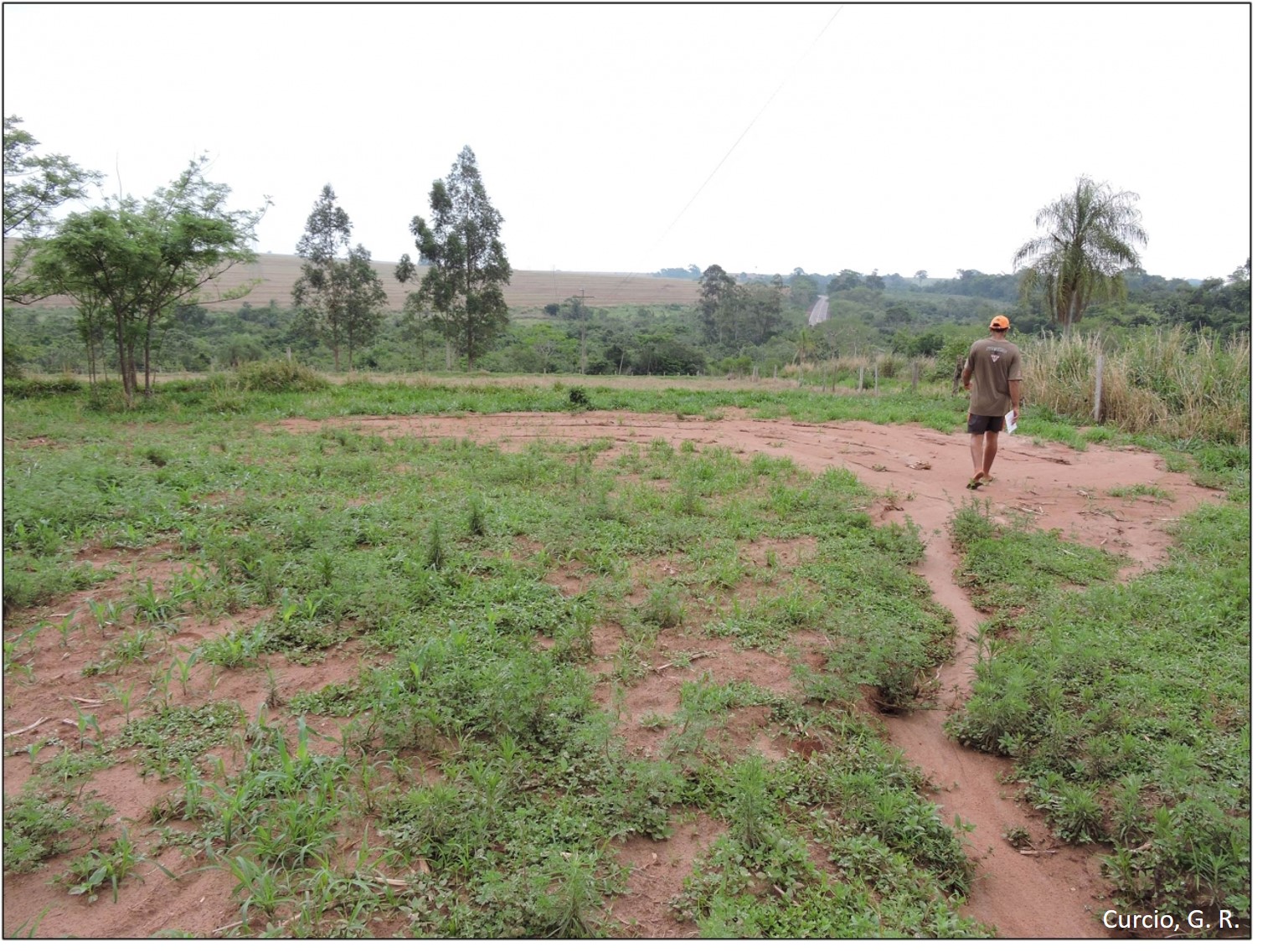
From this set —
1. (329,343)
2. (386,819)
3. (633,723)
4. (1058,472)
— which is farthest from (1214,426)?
(329,343)

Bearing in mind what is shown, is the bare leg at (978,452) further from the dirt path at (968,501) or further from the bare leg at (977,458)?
the dirt path at (968,501)

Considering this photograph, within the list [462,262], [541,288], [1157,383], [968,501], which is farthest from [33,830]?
[541,288]

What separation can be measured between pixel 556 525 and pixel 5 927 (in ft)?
12.3

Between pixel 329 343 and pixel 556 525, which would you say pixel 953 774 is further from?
pixel 329 343

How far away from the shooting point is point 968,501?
6527mm

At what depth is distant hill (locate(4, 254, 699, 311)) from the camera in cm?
4897

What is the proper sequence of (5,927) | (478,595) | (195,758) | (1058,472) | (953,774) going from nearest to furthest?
(5,927)
(195,758)
(953,774)
(478,595)
(1058,472)

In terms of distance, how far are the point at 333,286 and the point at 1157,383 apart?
84.4 ft

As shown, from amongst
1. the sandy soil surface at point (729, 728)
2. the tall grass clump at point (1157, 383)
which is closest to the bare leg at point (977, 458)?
the sandy soil surface at point (729, 728)

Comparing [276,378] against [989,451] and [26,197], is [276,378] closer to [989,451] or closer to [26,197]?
[26,197]

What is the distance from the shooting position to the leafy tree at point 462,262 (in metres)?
26.7

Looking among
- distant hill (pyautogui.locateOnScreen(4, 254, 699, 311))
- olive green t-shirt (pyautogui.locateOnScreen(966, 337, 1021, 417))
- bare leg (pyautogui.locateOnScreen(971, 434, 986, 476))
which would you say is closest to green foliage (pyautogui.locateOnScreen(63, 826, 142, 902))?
olive green t-shirt (pyautogui.locateOnScreen(966, 337, 1021, 417))

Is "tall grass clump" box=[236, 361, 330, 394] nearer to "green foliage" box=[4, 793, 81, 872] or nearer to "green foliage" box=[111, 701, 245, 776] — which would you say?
"green foliage" box=[111, 701, 245, 776]

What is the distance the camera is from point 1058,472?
7816 mm
